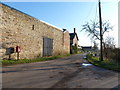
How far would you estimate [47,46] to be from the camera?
25234 mm

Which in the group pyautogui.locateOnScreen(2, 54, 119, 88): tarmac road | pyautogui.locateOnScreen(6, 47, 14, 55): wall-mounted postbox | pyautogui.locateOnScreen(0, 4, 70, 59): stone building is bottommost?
pyautogui.locateOnScreen(2, 54, 119, 88): tarmac road

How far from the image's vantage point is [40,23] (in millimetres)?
22766

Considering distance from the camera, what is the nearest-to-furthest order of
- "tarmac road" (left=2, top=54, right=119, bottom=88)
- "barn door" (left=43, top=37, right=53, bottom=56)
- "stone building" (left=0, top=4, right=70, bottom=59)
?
"tarmac road" (left=2, top=54, right=119, bottom=88)
"stone building" (left=0, top=4, right=70, bottom=59)
"barn door" (left=43, top=37, right=53, bottom=56)

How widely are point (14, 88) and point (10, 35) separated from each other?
1119cm

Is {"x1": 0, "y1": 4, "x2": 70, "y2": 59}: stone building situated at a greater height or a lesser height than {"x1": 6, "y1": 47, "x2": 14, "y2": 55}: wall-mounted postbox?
greater

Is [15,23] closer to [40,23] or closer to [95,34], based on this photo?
[40,23]

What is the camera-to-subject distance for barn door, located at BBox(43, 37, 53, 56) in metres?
24.1

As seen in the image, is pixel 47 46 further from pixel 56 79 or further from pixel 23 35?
pixel 56 79

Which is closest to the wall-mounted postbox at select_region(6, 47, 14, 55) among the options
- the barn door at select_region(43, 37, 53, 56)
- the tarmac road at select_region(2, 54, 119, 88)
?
the tarmac road at select_region(2, 54, 119, 88)

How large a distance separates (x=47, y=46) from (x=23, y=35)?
8.21 meters

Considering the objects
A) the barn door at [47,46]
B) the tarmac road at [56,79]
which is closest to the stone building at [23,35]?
the barn door at [47,46]

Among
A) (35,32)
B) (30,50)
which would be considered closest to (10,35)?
(30,50)

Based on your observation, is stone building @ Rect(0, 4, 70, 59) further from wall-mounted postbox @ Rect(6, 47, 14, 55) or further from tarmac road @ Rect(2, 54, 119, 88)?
tarmac road @ Rect(2, 54, 119, 88)

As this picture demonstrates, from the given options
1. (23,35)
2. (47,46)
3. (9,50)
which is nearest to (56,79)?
(9,50)
